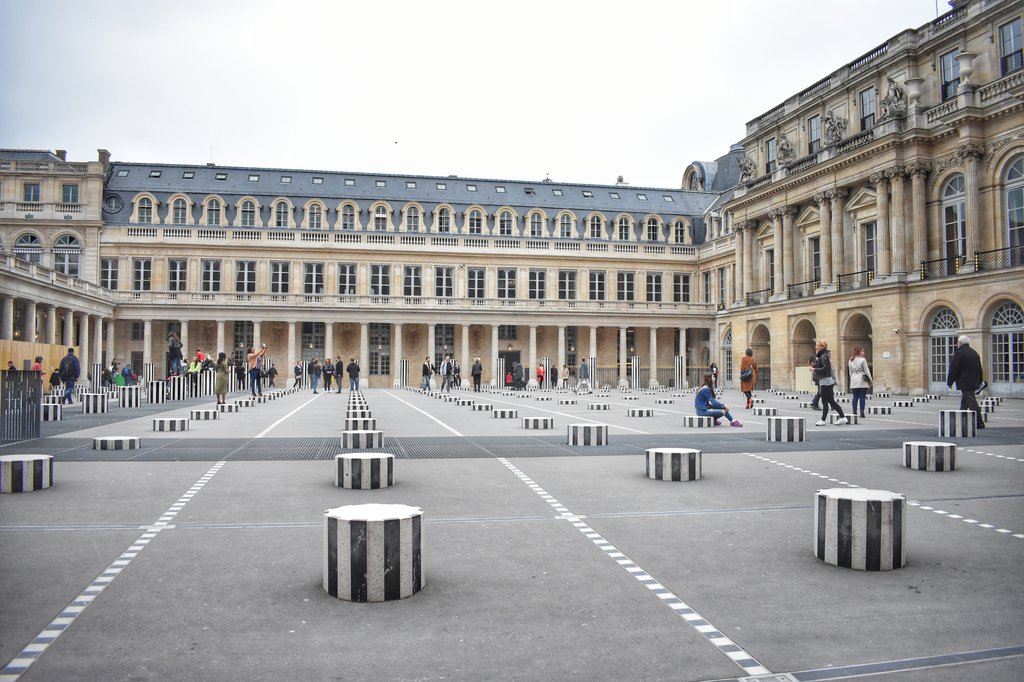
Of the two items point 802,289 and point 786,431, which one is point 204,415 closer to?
point 786,431

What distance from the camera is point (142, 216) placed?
202 feet

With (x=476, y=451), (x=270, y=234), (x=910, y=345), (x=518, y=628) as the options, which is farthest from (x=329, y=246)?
(x=518, y=628)

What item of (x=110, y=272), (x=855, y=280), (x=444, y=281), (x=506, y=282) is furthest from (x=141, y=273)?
(x=855, y=280)

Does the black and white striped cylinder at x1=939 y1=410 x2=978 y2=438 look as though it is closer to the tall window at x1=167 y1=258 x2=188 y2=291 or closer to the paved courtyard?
the paved courtyard

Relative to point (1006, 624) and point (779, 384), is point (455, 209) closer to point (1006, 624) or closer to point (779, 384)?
point (779, 384)

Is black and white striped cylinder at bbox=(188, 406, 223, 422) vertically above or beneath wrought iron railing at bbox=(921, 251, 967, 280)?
beneath

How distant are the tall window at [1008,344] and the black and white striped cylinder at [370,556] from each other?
3482 cm

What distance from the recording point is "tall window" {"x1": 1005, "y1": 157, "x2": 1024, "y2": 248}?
33.1 meters

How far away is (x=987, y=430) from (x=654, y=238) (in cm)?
5276

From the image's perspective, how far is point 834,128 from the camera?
143 feet

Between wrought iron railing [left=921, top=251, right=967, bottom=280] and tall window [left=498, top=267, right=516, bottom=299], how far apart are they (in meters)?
34.2

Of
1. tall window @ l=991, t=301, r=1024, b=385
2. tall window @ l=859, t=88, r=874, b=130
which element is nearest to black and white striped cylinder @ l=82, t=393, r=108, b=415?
tall window @ l=991, t=301, r=1024, b=385

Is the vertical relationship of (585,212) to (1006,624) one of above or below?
above

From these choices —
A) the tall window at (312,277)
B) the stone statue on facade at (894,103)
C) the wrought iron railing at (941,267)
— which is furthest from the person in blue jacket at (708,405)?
the tall window at (312,277)
